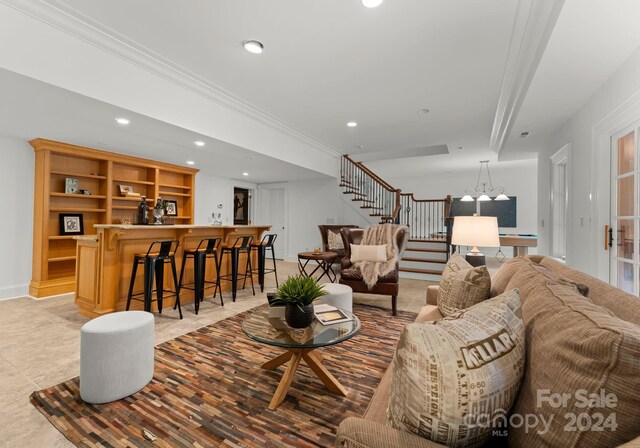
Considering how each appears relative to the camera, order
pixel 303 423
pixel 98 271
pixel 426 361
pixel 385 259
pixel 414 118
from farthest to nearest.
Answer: pixel 414 118 → pixel 385 259 → pixel 98 271 → pixel 303 423 → pixel 426 361

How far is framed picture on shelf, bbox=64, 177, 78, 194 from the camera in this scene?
4680mm

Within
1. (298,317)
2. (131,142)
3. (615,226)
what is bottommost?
(298,317)

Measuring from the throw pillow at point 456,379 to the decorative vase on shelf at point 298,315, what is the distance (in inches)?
43.5

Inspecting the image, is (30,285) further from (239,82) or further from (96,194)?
(239,82)

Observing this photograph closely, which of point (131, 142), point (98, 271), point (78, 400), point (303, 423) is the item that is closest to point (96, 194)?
point (131, 142)

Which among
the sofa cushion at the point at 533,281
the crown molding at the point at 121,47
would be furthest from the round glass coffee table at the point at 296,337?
the crown molding at the point at 121,47

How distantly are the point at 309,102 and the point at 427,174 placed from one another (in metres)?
6.67

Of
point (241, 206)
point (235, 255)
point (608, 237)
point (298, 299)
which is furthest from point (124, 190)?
point (608, 237)

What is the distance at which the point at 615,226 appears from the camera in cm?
264

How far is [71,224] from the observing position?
477cm

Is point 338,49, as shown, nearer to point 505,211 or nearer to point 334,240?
point 334,240

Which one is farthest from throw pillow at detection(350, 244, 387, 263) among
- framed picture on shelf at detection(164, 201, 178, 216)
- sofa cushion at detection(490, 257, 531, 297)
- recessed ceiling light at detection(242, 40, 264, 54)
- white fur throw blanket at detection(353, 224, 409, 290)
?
framed picture on shelf at detection(164, 201, 178, 216)

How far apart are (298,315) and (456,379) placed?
1.29 metres

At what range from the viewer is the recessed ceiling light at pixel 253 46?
2828 millimetres
